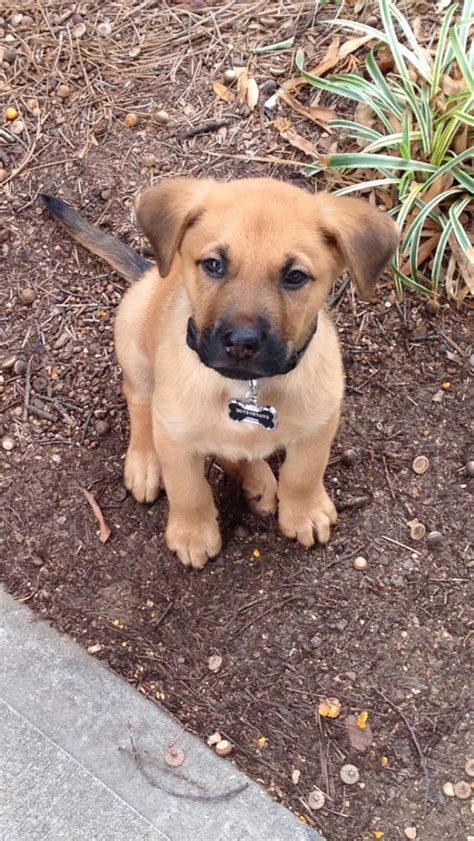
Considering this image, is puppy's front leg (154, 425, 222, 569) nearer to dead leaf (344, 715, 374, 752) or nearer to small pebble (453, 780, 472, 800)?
dead leaf (344, 715, 374, 752)

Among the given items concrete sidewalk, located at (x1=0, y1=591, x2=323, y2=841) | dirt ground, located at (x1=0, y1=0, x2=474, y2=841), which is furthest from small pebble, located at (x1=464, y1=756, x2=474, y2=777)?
concrete sidewalk, located at (x1=0, y1=591, x2=323, y2=841)

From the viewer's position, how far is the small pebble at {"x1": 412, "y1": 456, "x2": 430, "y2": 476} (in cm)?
410

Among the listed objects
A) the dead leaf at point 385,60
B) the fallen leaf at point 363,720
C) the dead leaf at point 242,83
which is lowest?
the fallen leaf at point 363,720

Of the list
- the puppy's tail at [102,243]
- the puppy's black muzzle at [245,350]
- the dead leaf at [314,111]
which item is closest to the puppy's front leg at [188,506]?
the puppy's black muzzle at [245,350]

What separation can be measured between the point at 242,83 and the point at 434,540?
2832 mm

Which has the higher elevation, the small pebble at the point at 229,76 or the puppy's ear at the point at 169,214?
the puppy's ear at the point at 169,214

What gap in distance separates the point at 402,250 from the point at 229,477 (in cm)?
148

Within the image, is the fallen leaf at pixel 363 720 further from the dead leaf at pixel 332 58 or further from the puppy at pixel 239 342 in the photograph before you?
the dead leaf at pixel 332 58

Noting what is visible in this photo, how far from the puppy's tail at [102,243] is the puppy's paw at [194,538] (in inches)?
49.9

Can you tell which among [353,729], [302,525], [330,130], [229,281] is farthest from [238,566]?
[330,130]

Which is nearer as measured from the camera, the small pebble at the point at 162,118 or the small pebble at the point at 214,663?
the small pebble at the point at 214,663

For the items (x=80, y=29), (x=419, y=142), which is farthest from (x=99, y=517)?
(x=80, y=29)

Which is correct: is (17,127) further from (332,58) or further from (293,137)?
(332,58)

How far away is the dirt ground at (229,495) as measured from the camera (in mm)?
3467
